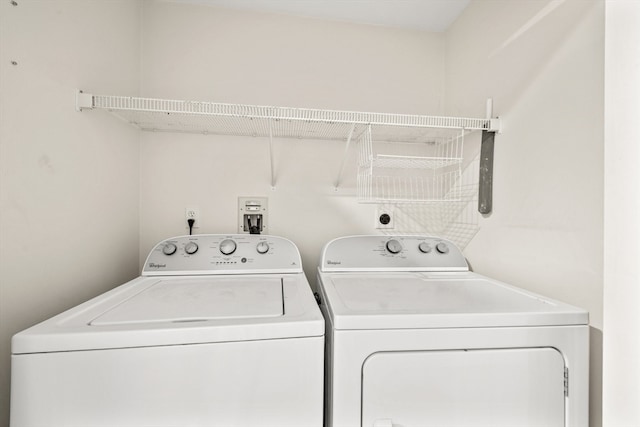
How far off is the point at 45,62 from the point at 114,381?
1022mm

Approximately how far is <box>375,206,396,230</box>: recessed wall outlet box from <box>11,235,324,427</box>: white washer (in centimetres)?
97

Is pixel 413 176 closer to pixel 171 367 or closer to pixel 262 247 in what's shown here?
pixel 262 247

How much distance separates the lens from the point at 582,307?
90 centimetres

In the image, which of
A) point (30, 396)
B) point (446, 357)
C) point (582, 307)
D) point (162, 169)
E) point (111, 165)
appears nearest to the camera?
point (30, 396)

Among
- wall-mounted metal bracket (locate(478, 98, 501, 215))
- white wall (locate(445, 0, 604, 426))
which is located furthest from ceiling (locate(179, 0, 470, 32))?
wall-mounted metal bracket (locate(478, 98, 501, 215))

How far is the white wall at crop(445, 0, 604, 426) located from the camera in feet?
2.88

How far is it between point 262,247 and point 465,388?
37.9 inches

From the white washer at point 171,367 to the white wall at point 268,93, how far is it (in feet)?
2.73

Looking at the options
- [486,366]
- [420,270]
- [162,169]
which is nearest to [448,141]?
[420,270]

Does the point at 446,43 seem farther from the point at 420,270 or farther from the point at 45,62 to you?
the point at 45,62

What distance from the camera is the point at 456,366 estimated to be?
2.61ft

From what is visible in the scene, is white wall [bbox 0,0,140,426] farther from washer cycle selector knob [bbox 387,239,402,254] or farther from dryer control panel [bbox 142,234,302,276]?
washer cycle selector knob [bbox 387,239,402,254]
